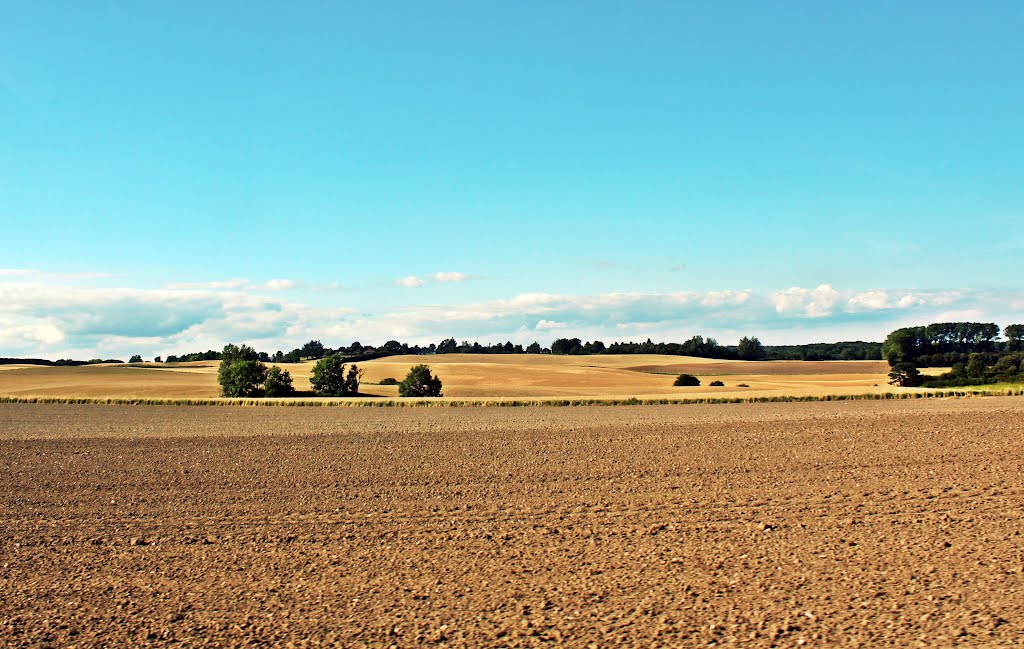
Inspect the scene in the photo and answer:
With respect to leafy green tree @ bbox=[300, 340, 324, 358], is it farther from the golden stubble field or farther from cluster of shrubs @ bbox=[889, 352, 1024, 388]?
cluster of shrubs @ bbox=[889, 352, 1024, 388]

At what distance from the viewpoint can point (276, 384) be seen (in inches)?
2881

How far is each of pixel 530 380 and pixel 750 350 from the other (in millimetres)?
67741

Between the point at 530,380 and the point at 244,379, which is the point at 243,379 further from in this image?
the point at 530,380

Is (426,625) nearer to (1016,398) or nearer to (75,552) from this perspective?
(75,552)

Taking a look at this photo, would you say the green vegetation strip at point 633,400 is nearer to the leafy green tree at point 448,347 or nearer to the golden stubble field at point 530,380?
the golden stubble field at point 530,380

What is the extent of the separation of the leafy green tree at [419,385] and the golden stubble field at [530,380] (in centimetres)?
136

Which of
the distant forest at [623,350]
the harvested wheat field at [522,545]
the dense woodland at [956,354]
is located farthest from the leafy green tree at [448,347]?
the harvested wheat field at [522,545]

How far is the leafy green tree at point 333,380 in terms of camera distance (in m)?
76.2

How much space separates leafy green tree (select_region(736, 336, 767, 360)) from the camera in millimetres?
138800

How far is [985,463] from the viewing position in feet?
73.0

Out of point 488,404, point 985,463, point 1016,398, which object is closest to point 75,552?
point 985,463

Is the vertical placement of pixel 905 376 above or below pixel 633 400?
above

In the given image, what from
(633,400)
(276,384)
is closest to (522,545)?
(633,400)

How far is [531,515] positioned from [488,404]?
41275 millimetres
